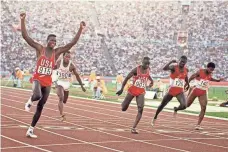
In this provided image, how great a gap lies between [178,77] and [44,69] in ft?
13.7

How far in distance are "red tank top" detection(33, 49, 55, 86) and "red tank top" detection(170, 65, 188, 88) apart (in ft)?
12.9

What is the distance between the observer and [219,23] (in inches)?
1754

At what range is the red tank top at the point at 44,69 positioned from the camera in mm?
8477

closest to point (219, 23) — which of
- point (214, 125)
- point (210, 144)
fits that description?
point (214, 125)

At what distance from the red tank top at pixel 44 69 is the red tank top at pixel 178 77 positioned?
155 inches

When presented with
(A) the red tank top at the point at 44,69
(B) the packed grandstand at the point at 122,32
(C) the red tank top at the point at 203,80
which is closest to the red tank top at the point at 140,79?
(C) the red tank top at the point at 203,80

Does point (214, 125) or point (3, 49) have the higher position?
point (3, 49)

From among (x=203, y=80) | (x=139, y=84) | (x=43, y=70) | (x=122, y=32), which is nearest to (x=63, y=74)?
(x=139, y=84)

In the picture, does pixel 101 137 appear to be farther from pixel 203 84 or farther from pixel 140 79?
pixel 203 84

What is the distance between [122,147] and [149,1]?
139 ft

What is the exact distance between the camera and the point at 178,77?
37.9 ft

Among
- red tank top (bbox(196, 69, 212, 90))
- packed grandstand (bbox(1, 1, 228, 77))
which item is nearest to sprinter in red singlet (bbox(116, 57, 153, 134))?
red tank top (bbox(196, 69, 212, 90))

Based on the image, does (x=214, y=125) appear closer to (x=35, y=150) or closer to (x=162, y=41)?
(x=35, y=150)

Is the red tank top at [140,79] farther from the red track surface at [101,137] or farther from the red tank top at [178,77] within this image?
the red tank top at [178,77]
